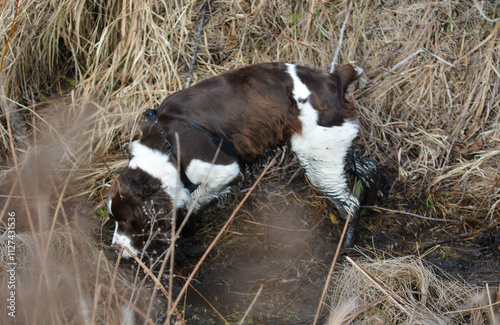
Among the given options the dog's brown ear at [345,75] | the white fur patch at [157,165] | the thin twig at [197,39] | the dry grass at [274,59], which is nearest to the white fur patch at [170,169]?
the white fur patch at [157,165]

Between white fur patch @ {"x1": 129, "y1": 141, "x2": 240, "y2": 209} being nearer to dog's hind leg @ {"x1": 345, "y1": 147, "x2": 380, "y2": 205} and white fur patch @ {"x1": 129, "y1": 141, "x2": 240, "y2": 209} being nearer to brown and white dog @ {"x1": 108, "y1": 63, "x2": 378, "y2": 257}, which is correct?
brown and white dog @ {"x1": 108, "y1": 63, "x2": 378, "y2": 257}

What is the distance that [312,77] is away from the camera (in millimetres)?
2934

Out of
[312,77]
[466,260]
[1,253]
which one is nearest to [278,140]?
[312,77]

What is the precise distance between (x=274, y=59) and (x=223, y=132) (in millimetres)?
1601

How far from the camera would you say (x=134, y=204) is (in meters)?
2.78

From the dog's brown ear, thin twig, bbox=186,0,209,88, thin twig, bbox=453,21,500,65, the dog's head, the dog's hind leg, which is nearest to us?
the dog's head

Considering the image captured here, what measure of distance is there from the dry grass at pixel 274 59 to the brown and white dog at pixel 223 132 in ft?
3.11

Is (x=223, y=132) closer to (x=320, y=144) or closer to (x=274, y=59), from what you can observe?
(x=320, y=144)

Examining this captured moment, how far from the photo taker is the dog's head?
2.77 metres

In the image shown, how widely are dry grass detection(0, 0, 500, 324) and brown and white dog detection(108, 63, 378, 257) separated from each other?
A: 947 mm

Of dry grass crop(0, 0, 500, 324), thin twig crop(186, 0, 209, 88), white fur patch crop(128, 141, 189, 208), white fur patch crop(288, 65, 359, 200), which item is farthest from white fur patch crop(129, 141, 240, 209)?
thin twig crop(186, 0, 209, 88)

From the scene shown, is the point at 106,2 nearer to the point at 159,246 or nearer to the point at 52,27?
the point at 52,27

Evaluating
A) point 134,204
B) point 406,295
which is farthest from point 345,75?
point 134,204

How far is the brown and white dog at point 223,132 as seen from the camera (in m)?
2.79
